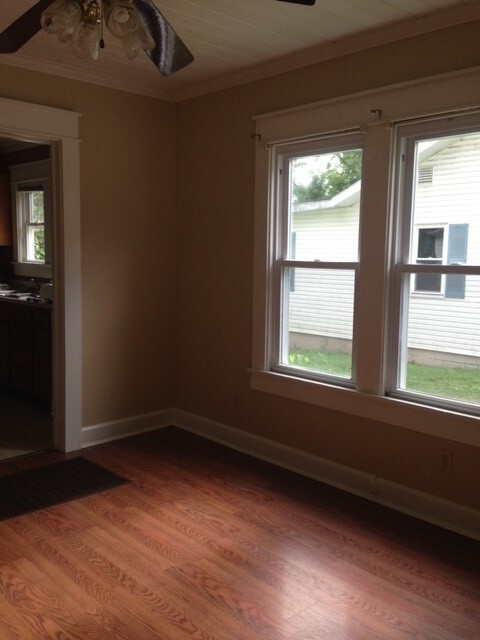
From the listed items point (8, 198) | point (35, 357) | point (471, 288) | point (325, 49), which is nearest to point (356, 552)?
point (471, 288)

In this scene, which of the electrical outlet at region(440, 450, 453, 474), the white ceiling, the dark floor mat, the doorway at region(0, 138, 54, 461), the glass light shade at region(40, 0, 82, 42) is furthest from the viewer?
the doorway at region(0, 138, 54, 461)

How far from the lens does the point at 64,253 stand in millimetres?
3953

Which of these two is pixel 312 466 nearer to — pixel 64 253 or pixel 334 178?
pixel 334 178

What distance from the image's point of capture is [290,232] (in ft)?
12.5

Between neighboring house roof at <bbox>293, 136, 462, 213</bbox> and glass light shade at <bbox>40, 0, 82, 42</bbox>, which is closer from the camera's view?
glass light shade at <bbox>40, 0, 82, 42</bbox>

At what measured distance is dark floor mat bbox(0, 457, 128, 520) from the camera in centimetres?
328

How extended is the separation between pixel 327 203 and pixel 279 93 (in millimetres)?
784

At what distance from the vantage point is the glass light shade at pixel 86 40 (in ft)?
6.35

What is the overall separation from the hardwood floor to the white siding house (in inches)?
37.3

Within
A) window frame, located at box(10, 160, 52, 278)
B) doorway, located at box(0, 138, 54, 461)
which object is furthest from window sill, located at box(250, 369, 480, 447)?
window frame, located at box(10, 160, 52, 278)

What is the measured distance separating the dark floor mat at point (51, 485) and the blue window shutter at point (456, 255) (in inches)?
85.7

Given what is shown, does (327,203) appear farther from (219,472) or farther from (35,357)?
(35,357)

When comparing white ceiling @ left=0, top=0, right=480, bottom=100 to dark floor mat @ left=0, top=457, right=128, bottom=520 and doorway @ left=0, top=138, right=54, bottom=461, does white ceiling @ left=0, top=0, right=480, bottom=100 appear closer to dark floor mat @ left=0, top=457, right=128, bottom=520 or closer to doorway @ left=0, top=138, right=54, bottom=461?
doorway @ left=0, top=138, right=54, bottom=461

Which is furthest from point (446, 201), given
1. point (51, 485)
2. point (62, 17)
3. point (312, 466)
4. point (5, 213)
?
point (5, 213)
